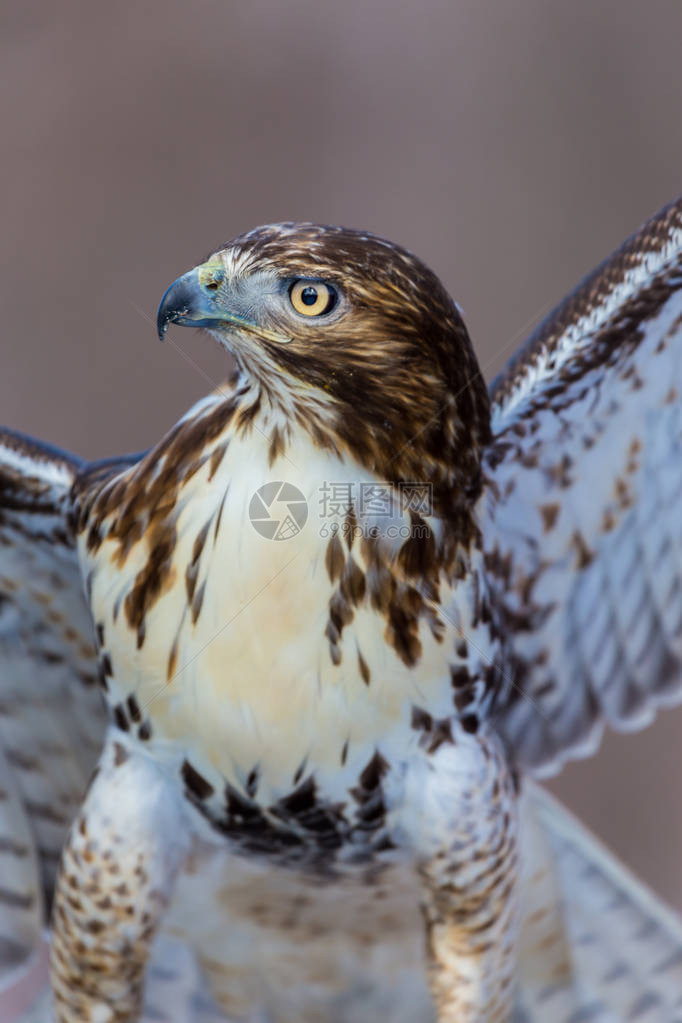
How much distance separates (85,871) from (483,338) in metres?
A: 1.55

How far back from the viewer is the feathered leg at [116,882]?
3.36 feet

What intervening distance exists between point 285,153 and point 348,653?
159cm

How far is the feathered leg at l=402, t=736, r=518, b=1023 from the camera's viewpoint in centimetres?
102

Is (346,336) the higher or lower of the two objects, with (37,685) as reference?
higher

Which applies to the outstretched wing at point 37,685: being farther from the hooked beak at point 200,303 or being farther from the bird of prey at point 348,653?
the hooked beak at point 200,303

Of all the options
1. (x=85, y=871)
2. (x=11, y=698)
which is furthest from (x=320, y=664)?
(x=11, y=698)

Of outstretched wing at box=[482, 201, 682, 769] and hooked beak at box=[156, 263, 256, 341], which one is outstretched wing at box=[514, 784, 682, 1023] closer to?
outstretched wing at box=[482, 201, 682, 769]

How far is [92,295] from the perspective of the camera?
2293 mm

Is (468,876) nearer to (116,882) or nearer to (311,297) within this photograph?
(116,882)

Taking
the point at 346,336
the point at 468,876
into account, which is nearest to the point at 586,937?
the point at 468,876

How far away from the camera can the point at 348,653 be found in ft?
3.08

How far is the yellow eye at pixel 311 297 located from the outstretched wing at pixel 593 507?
0.27m

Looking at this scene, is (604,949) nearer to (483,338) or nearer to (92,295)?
(483,338)

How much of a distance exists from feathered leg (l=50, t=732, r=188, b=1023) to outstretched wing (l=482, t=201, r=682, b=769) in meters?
0.32
